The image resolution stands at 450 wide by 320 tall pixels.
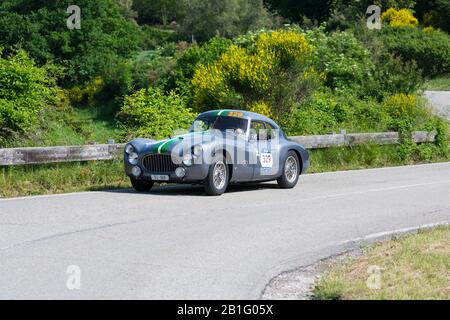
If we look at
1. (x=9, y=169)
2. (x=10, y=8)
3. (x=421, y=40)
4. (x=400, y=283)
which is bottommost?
(x=400, y=283)

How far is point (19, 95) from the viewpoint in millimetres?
18438

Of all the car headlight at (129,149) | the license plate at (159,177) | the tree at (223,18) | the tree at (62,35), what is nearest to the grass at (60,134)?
the car headlight at (129,149)

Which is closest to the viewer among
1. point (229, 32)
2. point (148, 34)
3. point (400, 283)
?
point (400, 283)

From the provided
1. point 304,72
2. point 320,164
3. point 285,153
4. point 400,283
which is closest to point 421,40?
point 304,72

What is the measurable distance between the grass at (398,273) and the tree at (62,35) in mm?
62442

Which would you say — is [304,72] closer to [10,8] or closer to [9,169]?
[9,169]

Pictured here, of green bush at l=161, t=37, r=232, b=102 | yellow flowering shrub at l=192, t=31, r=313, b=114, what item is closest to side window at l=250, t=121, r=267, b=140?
yellow flowering shrub at l=192, t=31, r=313, b=114

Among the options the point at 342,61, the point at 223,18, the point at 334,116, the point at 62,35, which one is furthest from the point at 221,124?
the point at 223,18

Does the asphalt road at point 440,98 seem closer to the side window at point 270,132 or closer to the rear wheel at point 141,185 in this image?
the side window at point 270,132

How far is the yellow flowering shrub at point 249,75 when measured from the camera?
23.5 m

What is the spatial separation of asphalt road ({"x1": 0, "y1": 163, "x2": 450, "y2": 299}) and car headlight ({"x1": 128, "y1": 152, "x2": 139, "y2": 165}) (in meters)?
0.58

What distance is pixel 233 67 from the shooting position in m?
24.0
